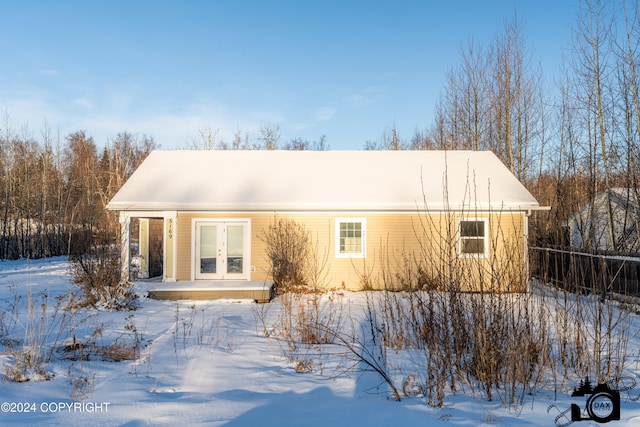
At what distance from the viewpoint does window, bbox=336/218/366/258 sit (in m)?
13.5

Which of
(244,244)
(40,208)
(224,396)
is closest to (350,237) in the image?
(244,244)

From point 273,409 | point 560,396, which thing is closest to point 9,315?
point 273,409

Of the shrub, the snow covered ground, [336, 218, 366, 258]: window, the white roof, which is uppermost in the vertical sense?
the white roof

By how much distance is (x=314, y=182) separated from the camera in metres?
14.7

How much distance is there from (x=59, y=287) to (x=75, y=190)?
30.6 metres

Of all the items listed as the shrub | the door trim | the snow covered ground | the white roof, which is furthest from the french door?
the snow covered ground

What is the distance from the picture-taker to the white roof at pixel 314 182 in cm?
1330

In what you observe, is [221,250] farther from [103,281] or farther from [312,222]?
[103,281]

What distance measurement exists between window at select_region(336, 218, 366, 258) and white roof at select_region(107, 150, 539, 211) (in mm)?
Answer: 519

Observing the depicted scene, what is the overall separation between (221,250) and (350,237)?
421 centimetres

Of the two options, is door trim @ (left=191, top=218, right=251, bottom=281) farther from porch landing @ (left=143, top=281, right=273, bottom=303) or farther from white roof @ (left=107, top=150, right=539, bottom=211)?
porch landing @ (left=143, top=281, right=273, bottom=303)

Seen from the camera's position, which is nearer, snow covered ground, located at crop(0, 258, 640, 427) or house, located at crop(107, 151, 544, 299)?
snow covered ground, located at crop(0, 258, 640, 427)

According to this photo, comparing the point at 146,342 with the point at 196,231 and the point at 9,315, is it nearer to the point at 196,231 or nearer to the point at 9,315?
the point at 9,315

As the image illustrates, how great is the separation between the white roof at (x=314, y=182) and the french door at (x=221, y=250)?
0.61 meters
